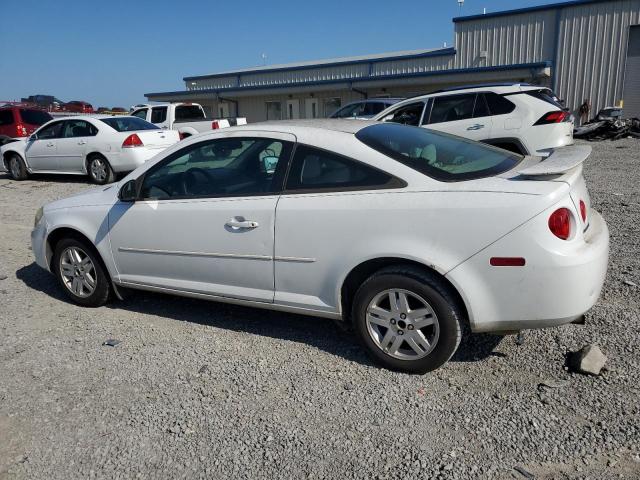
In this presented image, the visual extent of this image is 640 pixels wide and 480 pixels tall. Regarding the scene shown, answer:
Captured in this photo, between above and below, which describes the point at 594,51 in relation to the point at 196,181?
above

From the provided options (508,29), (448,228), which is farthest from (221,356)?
(508,29)

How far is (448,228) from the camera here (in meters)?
3.10

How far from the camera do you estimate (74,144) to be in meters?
11.8

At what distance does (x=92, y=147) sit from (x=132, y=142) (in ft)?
3.18

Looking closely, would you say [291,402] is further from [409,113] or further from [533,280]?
[409,113]

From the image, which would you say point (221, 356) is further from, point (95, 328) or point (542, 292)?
point (542, 292)

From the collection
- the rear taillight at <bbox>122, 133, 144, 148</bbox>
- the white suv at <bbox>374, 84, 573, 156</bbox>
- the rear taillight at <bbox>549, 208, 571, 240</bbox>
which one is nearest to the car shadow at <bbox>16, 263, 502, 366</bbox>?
the rear taillight at <bbox>549, 208, 571, 240</bbox>

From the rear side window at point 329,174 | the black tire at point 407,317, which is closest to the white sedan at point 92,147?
the rear side window at point 329,174

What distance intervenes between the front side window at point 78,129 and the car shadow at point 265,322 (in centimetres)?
715

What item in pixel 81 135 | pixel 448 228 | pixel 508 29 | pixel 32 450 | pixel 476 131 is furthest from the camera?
pixel 508 29

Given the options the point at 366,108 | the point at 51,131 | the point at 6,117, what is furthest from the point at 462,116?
the point at 6,117

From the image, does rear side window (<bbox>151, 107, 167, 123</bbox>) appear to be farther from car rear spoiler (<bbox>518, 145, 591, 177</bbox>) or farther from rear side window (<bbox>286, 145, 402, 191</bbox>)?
car rear spoiler (<bbox>518, 145, 591, 177</bbox>)

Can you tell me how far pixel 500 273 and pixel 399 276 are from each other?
58 centimetres

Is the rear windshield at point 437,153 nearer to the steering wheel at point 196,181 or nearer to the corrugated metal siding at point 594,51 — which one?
the steering wheel at point 196,181
